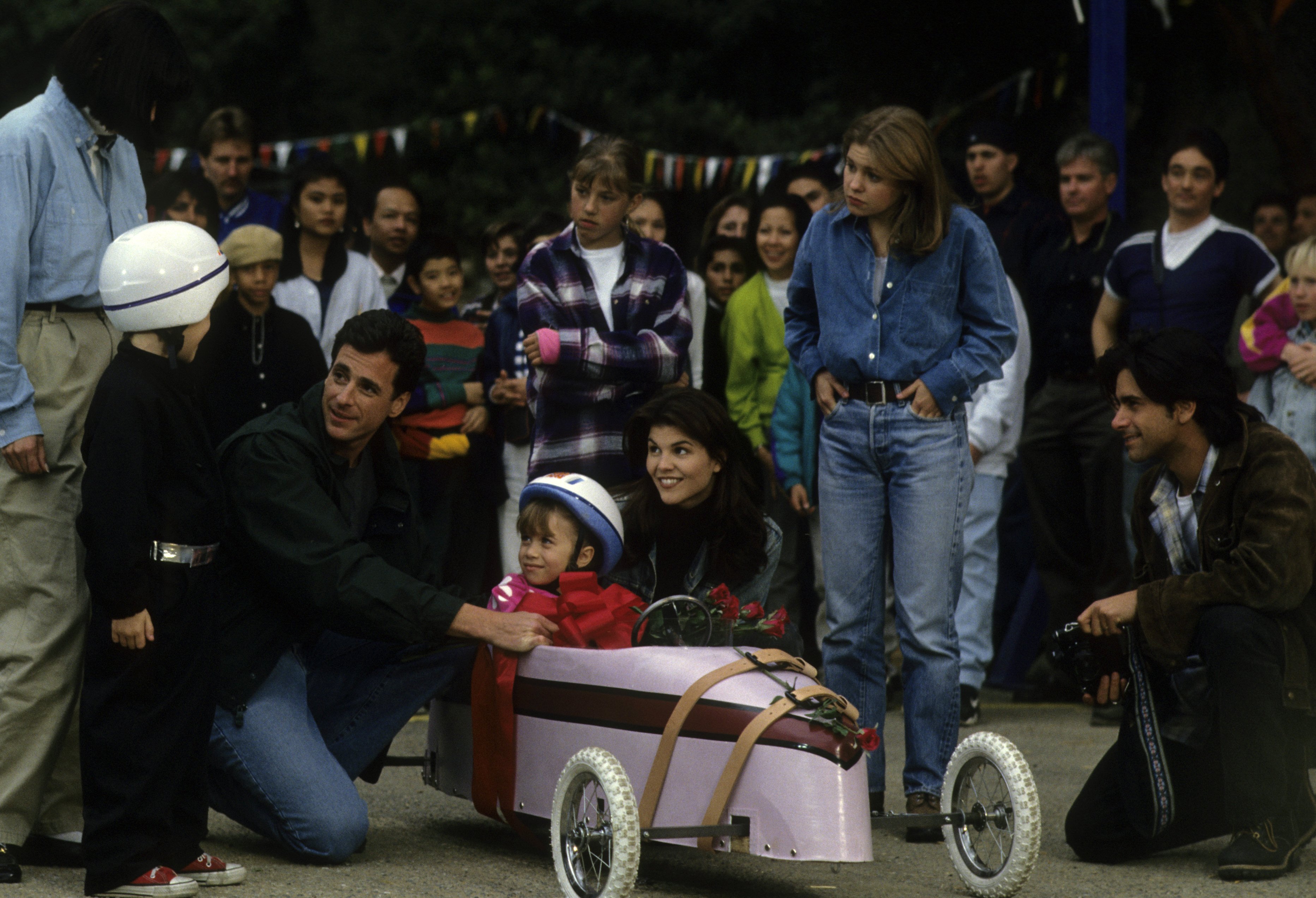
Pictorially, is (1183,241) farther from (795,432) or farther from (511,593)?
(511,593)

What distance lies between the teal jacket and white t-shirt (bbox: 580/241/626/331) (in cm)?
109

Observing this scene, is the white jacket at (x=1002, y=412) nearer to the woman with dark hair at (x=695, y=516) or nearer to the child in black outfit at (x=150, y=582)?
the woman with dark hair at (x=695, y=516)

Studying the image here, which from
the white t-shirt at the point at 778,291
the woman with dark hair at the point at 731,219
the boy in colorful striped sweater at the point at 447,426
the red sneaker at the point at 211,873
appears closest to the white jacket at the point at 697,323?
the white t-shirt at the point at 778,291

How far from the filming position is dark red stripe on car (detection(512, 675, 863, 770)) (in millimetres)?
3482

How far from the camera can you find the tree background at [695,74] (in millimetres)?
12375

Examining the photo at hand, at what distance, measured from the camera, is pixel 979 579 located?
21.3 ft

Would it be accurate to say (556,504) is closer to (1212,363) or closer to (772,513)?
(1212,363)

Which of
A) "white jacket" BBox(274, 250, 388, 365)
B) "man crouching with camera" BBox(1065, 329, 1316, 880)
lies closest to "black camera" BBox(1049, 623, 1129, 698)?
"man crouching with camera" BBox(1065, 329, 1316, 880)

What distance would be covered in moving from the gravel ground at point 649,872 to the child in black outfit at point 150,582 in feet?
0.64

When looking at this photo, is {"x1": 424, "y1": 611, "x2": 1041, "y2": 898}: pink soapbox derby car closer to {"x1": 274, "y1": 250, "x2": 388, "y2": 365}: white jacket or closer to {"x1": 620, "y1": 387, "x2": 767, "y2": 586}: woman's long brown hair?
{"x1": 620, "y1": 387, "x2": 767, "y2": 586}: woman's long brown hair

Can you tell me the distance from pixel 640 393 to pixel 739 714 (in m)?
2.09

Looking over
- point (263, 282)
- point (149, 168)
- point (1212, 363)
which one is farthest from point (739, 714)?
point (149, 168)

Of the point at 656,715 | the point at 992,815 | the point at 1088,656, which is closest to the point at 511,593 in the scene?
the point at 656,715

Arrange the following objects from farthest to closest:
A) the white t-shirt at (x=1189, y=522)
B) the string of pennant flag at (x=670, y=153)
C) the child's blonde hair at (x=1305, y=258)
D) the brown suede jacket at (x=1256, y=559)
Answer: the string of pennant flag at (x=670, y=153) < the child's blonde hair at (x=1305, y=258) < the white t-shirt at (x=1189, y=522) < the brown suede jacket at (x=1256, y=559)
